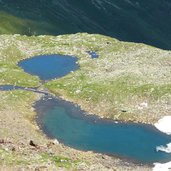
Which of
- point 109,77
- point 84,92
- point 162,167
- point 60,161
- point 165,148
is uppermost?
point 109,77

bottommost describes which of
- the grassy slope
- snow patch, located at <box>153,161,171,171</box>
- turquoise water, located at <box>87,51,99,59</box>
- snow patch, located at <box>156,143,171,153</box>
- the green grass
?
the green grass

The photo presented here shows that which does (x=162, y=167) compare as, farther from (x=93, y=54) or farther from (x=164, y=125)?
(x=93, y=54)

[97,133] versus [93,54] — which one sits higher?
[93,54]

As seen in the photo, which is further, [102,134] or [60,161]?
[102,134]

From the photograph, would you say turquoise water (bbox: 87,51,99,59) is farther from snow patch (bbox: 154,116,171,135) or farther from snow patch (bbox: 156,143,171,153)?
snow patch (bbox: 156,143,171,153)

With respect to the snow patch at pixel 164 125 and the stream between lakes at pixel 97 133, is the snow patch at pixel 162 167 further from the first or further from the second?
the snow patch at pixel 164 125

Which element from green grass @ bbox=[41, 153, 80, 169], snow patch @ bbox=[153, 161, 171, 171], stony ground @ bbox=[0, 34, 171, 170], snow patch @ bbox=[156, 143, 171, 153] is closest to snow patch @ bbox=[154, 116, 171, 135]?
stony ground @ bbox=[0, 34, 171, 170]

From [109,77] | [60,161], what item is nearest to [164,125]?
[109,77]
